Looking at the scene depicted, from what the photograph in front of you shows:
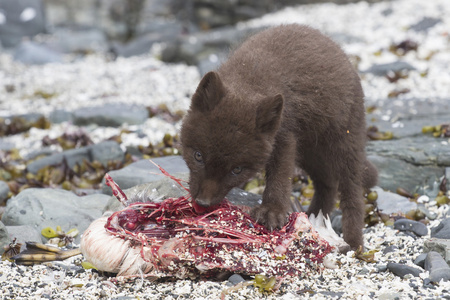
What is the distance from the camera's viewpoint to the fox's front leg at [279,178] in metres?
4.24

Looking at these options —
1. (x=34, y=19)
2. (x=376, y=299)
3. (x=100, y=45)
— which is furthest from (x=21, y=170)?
(x=34, y=19)

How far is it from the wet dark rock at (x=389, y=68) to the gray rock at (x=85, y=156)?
6.16 m

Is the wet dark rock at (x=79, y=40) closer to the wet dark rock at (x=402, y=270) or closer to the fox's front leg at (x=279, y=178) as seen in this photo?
the fox's front leg at (x=279, y=178)

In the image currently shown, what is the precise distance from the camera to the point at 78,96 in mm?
12320

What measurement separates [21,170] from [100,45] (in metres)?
14.3

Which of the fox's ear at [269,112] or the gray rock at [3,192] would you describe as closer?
the fox's ear at [269,112]

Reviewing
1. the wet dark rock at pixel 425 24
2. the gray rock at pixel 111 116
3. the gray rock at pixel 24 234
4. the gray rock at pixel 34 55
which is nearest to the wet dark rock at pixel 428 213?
the gray rock at pixel 24 234

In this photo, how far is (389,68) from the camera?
11328 mm

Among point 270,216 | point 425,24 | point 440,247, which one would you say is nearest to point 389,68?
point 425,24

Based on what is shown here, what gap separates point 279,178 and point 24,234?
2322 millimetres

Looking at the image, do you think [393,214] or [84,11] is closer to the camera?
[393,214]

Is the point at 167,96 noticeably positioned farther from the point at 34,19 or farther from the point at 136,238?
the point at 34,19

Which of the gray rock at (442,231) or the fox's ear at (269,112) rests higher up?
the fox's ear at (269,112)

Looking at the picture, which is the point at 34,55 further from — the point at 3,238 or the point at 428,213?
the point at 428,213
